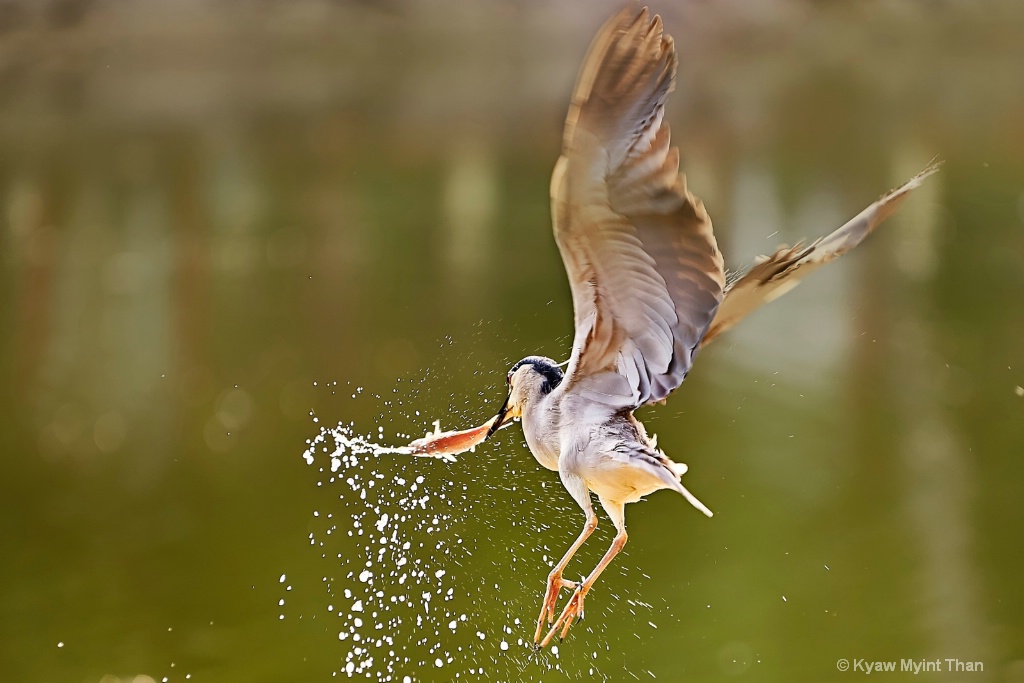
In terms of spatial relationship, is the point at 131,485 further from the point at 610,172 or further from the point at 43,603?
the point at 610,172

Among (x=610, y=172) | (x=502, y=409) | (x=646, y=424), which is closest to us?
(x=610, y=172)

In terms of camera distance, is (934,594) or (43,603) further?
(43,603)

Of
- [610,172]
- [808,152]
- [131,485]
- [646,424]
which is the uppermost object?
[610,172]

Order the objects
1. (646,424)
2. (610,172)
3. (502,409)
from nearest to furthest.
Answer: (610,172), (502,409), (646,424)

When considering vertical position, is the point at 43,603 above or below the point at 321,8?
below

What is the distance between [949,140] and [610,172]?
28.5 inches

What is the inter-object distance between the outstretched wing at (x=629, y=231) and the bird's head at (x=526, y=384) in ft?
0.17

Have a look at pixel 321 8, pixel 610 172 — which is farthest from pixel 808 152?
pixel 321 8

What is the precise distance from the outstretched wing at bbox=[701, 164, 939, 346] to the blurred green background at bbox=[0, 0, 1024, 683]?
0.08 metres

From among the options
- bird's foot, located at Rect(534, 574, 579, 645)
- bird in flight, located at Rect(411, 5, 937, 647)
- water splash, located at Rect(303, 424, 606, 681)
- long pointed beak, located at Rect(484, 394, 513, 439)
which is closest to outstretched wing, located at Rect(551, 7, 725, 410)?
bird in flight, located at Rect(411, 5, 937, 647)

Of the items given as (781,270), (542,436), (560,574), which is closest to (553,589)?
(560,574)

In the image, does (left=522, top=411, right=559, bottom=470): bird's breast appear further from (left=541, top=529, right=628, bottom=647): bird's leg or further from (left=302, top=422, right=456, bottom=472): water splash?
(left=302, top=422, right=456, bottom=472): water splash

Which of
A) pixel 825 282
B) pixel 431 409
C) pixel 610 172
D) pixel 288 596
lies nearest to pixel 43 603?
pixel 288 596

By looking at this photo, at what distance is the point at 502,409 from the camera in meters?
1.15
